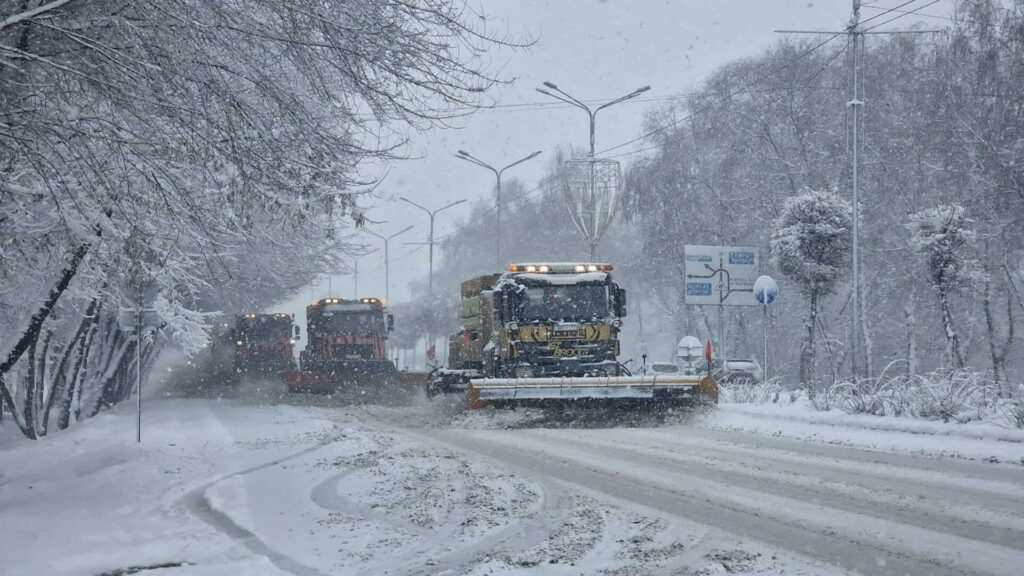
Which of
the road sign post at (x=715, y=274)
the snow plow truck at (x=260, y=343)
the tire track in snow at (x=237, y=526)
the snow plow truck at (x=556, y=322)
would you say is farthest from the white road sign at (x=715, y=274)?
the tire track in snow at (x=237, y=526)

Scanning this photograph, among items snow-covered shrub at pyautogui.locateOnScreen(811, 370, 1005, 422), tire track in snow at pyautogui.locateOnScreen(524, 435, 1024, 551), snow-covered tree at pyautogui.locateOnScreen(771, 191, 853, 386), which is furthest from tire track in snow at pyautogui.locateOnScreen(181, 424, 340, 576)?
snow-covered tree at pyautogui.locateOnScreen(771, 191, 853, 386)

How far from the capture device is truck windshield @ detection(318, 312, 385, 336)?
29094 mm

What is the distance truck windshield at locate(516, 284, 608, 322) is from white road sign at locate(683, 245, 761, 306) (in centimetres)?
946

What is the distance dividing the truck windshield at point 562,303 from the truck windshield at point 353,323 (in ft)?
39.9

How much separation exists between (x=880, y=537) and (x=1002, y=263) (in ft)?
92.0

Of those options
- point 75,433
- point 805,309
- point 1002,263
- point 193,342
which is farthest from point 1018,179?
point 75,433

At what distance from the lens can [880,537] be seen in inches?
242

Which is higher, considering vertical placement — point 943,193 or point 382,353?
point 943,193

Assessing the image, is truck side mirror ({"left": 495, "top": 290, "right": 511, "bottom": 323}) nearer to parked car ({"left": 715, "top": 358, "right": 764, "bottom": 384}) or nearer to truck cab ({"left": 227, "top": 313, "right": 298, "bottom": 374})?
parked car ({"left": 715, "top": 358, "right": 764, "bottom": 384})

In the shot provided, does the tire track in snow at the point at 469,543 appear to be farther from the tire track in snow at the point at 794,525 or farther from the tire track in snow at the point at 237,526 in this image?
the tire track in snow at the point at 794,525

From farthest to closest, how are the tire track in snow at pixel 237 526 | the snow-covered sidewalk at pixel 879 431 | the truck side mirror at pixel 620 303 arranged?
the truck side mirror at pixel 620 303 → the snow-covered sidewalk at pixel 879 431 → the tire track in snow at pixel 237 526

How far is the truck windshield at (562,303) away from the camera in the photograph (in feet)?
58.9

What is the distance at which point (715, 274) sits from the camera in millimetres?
27453

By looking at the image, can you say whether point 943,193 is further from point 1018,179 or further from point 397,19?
point 397,19
